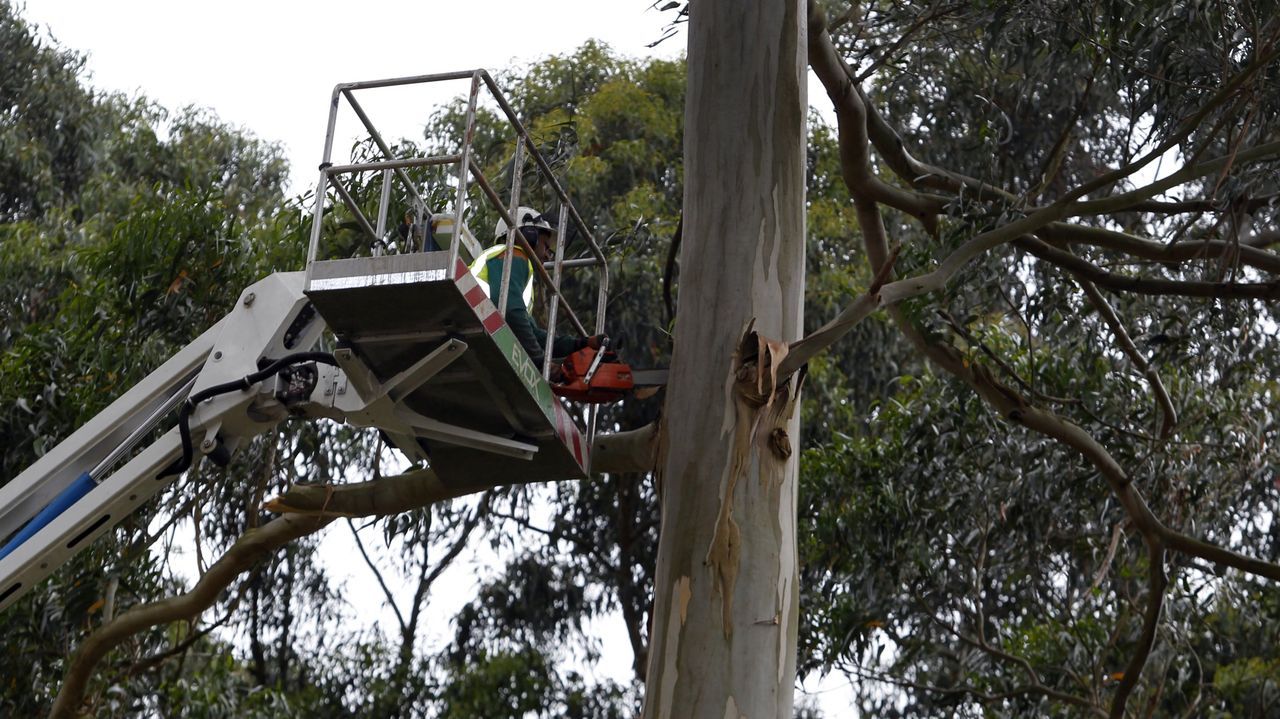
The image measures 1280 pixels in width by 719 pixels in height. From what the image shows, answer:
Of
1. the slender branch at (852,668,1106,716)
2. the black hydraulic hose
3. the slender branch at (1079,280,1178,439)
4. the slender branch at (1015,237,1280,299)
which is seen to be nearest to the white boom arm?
the black hydraulic hose

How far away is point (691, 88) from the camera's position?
5809 millimetres

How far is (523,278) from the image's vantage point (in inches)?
236

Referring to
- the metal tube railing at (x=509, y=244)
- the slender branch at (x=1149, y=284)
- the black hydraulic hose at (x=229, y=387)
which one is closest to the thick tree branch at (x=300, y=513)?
the metal tube railing at (x=509, y=244)

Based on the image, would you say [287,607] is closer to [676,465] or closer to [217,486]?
[217,486]

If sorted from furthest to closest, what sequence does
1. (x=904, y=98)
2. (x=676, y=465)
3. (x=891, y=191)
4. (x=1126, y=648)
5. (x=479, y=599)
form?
(x=479, y=599) → (x=904, y=98) → (x=1126, y=648) → (x=891, y=191) → (x=676, y=465)

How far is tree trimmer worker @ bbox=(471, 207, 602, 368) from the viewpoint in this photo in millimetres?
5832

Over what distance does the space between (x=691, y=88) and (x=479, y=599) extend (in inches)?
470

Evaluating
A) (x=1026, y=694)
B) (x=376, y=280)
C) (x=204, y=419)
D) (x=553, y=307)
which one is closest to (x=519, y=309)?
(x=553, y=307)

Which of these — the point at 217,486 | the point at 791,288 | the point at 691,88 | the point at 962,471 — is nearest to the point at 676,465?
the point at 791,288

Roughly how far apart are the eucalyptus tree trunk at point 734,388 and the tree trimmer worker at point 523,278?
0.67m

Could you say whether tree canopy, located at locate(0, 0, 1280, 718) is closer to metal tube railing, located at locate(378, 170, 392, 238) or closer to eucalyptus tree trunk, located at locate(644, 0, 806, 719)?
eucalyptus tree trunk, located at locate(644, 0, 806, 719)

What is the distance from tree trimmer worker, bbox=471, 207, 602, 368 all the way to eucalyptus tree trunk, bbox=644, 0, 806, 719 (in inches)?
26.3

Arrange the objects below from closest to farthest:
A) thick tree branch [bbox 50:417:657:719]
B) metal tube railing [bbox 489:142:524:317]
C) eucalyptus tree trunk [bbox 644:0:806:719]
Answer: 1. eucalyptus tree trunk [bbox 644:0:806:719]
2. metal tube railing [bbox 489:142:524:317]
3. thick tree branch [bbox 50:417:657:719]

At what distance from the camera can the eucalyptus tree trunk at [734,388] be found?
491 cm
